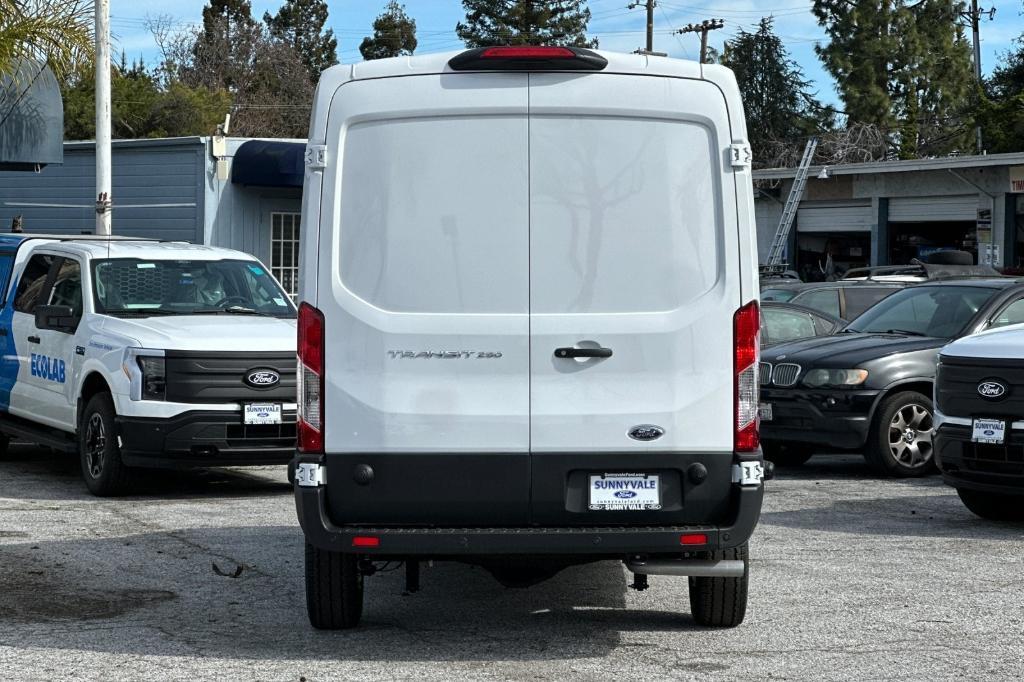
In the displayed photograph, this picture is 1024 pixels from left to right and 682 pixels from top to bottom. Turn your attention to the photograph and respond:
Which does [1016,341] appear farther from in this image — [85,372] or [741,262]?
[85,372]

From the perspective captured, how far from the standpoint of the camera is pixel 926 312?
41.9 feet

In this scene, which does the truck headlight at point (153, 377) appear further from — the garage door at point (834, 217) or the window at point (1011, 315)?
the garage door at point (834, 217)

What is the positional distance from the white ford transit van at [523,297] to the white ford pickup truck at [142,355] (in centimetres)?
480

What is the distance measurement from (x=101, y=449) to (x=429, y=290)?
18.9 ft

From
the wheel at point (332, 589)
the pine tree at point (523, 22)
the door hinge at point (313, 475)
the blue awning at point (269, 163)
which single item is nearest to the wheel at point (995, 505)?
the wheel at point (332, 589)

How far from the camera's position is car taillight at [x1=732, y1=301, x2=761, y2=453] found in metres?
5.89

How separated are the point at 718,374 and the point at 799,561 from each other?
8.82 feet

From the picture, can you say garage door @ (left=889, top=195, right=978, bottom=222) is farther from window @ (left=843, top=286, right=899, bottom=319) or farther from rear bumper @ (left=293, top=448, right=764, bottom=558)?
rear bumper @ (left=293, top=448, right=764, bottom=558)

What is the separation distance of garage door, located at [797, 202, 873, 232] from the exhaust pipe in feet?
112

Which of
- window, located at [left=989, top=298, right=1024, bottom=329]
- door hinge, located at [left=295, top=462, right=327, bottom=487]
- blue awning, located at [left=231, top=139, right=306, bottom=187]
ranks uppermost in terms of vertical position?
blue awning, located at [left=231, top=139, right=306, bottom=187]

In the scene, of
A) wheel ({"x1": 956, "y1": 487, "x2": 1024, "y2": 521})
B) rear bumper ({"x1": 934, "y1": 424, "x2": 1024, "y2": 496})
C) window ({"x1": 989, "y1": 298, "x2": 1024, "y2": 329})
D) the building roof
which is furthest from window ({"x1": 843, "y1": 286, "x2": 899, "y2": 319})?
the building roof

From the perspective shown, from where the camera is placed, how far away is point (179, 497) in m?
11.0

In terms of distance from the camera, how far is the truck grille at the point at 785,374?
12133 millimetres

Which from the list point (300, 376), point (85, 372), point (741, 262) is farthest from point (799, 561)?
point (85, 372)
